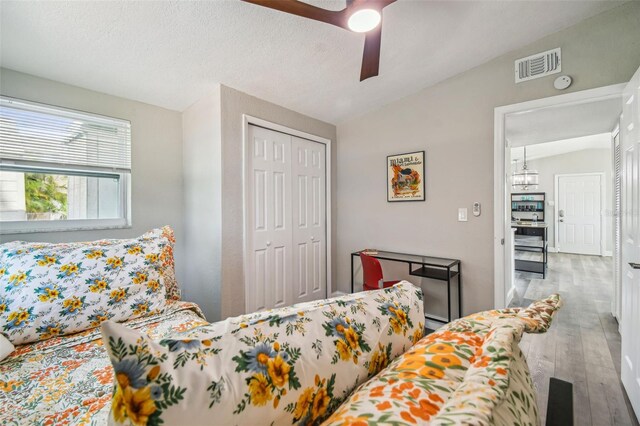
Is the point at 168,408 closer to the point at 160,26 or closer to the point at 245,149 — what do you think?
the point at 160,26

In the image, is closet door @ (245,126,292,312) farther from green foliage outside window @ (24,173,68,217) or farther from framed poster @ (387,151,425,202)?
green foliage outside window @ (24,173,68,217)

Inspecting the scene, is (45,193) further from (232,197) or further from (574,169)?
(574,169)

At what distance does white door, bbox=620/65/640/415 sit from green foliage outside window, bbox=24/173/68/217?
394cm

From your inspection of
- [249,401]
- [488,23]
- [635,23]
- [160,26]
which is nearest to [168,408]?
[249,401]

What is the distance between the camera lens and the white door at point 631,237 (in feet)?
5.33

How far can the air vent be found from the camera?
7.63ft

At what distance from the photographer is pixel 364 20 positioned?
1.39 metres

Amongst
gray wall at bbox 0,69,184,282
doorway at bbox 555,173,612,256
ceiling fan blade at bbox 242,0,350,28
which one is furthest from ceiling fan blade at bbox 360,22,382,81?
doorway at bbox 555,173,612,256

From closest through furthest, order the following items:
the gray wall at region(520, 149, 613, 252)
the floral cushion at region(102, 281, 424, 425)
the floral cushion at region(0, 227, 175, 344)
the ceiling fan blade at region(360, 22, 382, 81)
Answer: the floral cushion at region(102, 281, 424, 425) < the floral cushion at region(0, 227, 175, 344) < the ceiling fan blade at region(360, 22, 382, 81) < the gray wall at region(520, 149, 613, 252)

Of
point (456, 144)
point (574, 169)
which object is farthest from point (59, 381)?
point (574, 169)

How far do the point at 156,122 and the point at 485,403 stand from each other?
3.23m

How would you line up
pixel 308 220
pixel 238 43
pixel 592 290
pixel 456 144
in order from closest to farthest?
pixel 238 43, pixel 456 144, pixel 308 220, pixel 592 290

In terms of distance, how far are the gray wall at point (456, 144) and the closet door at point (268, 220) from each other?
95 centimetres

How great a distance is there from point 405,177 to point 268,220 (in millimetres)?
1603
